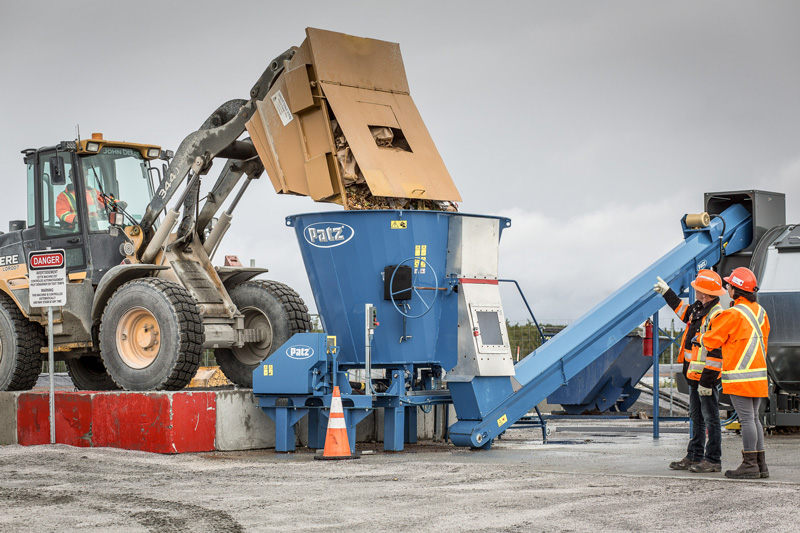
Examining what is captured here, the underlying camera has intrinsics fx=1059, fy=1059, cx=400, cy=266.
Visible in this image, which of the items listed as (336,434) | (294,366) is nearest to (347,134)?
(294,366)

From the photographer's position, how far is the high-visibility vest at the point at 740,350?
9.02m

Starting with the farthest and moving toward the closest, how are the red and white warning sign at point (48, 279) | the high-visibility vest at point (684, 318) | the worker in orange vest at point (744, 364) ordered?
1. the red and white warning sign at point (48, 279)
2. the high-visibility vest at point (684, 318)
3. the worker in orange vest at point (744, 364)

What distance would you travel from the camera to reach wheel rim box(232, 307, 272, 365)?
13414 mm

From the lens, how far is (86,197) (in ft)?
43.2

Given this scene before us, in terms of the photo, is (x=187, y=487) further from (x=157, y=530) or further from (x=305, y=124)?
(x=305, y=124)

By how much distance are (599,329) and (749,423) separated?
3558 millimetres

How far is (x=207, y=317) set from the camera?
12.7 meters

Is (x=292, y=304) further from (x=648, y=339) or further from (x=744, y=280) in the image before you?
(x=744, y=280)

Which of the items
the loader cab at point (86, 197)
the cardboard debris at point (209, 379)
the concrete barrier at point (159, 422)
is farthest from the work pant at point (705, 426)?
the cardboard debris at point (209, 379)

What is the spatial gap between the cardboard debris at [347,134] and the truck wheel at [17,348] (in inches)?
167

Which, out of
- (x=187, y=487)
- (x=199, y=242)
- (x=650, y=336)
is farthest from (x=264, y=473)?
(x=650, y=336)

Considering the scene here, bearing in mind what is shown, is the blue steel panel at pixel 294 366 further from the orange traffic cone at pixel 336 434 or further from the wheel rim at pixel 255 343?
the wheel rim at pixel 255 343

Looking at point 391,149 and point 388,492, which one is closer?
point 388,492

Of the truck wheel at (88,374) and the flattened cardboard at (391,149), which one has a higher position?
the flattened cardboard at (391,149)
